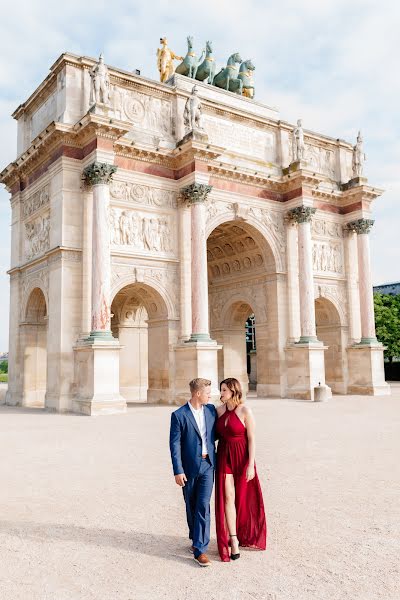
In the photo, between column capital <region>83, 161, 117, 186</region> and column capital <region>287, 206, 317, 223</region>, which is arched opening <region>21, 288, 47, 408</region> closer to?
column capital <region>83, 161, 117, 186</region>

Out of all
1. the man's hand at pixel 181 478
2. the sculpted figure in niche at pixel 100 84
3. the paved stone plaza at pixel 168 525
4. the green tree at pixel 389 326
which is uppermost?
the sculpted figure in niche at pixel 100 84

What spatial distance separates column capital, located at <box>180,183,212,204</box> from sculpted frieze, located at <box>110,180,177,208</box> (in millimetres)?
898

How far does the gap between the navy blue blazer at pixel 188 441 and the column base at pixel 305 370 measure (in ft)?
70.8

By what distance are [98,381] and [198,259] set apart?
288 inches

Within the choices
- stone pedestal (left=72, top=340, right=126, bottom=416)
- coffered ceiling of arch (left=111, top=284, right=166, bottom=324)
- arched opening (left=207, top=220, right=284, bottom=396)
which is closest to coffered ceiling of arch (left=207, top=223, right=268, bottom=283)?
arched opening (left=207, top=220, right=284, bottom=396)

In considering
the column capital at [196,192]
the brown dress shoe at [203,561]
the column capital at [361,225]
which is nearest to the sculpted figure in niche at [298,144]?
the column capital at [361,225]

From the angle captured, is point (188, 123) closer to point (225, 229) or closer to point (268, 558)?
point (225, 229)

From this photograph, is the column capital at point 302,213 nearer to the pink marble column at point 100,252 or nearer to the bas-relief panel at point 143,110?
the bas-relief panel at point 143,110

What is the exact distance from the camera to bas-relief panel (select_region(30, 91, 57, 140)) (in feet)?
80.8

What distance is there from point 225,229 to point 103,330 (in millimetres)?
11012

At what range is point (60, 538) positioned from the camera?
5.84 m

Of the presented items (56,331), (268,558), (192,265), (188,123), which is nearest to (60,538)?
(268,558)

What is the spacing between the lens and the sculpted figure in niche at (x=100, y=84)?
2239cm

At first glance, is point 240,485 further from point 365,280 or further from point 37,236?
point 365,280
